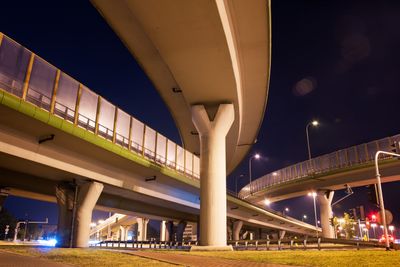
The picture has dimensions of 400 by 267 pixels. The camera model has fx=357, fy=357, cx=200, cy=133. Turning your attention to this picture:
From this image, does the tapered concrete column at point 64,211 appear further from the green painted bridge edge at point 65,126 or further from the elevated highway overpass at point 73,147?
the green painted bridge edge at point 65,126

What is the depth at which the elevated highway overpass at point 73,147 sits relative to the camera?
1786 cm

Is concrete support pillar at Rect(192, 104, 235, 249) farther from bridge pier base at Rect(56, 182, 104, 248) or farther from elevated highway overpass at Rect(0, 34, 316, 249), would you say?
bridge pier base at Rect(56, 182, 104, 248)

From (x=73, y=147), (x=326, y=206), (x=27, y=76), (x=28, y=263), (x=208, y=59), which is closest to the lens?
(x=28, y=263)

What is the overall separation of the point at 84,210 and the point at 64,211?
5.04 feet

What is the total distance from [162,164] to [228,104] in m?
8.32

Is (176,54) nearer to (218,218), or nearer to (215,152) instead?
(215,152)

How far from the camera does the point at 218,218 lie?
2312cm

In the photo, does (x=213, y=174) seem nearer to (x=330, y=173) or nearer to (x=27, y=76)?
(x=27, y=76)

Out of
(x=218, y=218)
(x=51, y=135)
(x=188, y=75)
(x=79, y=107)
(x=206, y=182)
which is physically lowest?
(x=218, y=218)

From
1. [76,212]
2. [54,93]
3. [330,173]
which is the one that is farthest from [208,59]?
[330,173]

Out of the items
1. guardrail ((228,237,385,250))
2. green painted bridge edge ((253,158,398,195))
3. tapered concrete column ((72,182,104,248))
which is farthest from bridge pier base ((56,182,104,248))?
green painted bridge edge ((253,158,398,195))

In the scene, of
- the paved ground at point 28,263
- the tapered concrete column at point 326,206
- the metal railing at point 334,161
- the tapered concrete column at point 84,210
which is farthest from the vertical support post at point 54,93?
the tapered concrete column at point 326,206

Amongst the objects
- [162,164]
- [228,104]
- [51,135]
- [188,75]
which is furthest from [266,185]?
[51,135]

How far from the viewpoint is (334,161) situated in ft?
148
